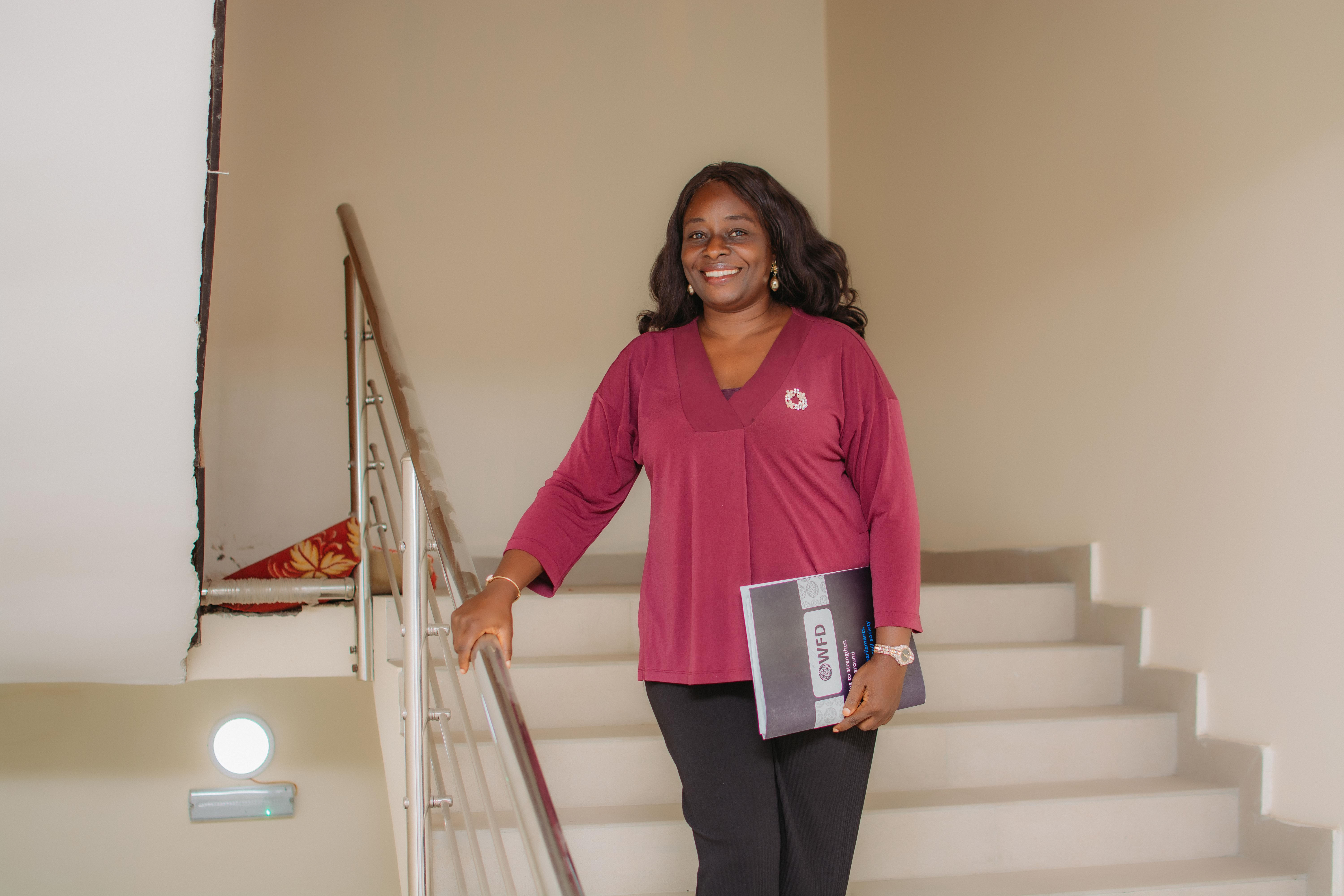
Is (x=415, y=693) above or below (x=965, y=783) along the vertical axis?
above

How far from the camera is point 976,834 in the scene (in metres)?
2.08

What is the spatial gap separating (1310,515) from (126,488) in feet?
7.23

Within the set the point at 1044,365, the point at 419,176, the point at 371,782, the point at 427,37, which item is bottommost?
the point at 371,782

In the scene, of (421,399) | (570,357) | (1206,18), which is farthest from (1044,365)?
(421,399)

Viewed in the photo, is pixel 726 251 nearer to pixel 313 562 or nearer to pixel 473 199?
pixel 313 562

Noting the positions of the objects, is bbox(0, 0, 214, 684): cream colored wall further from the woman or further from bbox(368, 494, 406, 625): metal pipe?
the woman

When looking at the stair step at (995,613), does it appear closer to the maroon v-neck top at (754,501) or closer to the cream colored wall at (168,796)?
the cream colored wall at (168,796)

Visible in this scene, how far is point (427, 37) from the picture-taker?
3734mm

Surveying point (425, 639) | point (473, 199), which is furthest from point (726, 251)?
point (473, 199)

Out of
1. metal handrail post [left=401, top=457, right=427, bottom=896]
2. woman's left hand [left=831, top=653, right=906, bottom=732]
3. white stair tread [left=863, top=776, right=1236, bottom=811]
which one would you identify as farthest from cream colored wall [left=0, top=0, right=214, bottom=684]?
white stair tread [left=863, top=776, right=1236, bottom=811]

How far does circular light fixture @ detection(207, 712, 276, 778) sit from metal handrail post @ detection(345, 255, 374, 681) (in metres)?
0.71

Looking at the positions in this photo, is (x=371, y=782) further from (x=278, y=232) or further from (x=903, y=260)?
(x=903, y=260)

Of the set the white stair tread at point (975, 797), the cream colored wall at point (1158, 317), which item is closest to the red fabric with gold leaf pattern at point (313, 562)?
the white stair tread at point (975, 797)

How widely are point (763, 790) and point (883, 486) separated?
0.40 m
